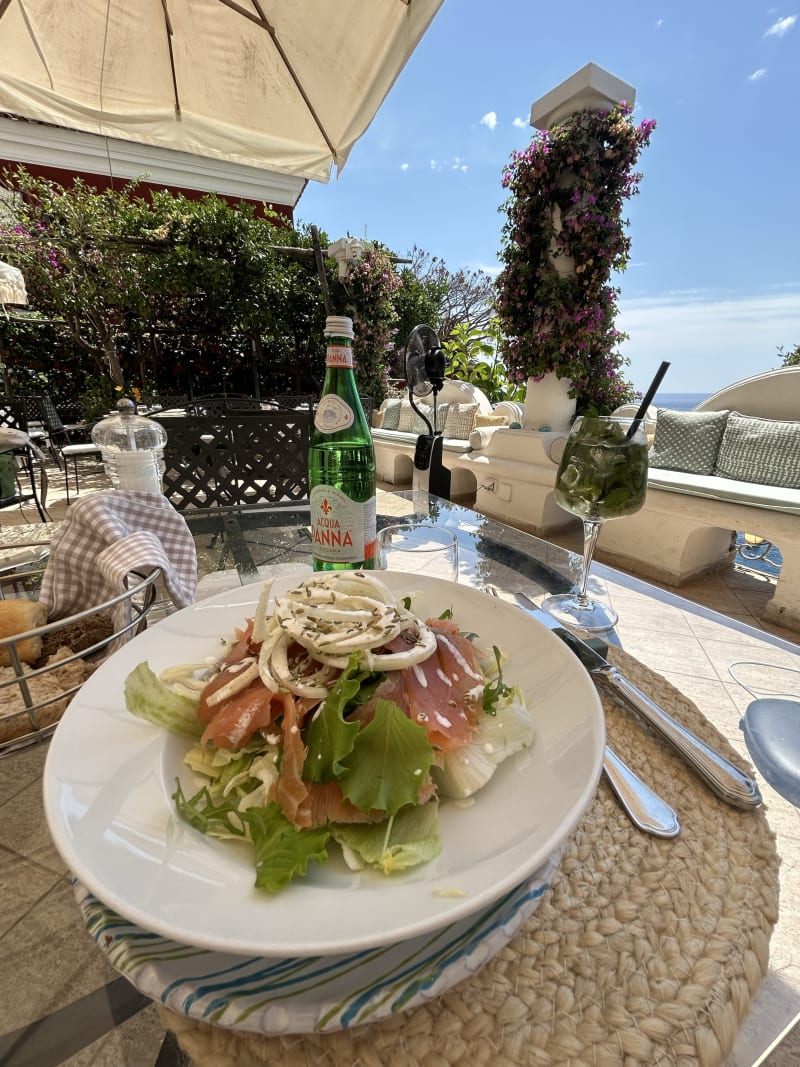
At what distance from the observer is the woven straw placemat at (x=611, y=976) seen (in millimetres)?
266

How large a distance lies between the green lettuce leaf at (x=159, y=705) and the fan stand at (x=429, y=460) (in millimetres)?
1090

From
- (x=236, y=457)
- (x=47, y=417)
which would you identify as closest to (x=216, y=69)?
(x=236, y=457)

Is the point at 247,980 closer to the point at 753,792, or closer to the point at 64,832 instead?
the point at 64,832

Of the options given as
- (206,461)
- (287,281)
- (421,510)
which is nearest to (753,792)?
(421,510)

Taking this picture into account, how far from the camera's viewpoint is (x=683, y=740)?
477mm

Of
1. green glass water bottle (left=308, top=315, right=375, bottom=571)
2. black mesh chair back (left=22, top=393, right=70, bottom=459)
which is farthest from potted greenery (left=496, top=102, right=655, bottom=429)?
black mesh chair back (left=22, top=393, right=70, bottom=459)

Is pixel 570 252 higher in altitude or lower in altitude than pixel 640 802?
higher

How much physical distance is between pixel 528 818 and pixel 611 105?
165 inches

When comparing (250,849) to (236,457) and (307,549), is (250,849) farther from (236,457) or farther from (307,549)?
(236,457)

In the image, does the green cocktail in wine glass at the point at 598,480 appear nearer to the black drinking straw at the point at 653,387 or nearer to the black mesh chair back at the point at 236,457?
the black drinking straw at the point at 653,387

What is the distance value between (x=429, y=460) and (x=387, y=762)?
1.29 metres

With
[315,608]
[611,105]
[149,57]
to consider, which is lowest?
[315,608]

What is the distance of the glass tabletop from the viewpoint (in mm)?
1137

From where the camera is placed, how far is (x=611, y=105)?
9.61ft
